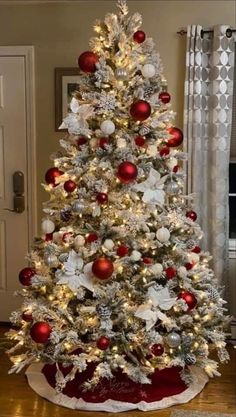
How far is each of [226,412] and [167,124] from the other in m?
1.64

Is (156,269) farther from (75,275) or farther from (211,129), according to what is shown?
(211,129)

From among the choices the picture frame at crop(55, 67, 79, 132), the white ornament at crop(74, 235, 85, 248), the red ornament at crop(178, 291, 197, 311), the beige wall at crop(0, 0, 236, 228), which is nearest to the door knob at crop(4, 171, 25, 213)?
the beige wall at crop(0, 0, 236, 228)

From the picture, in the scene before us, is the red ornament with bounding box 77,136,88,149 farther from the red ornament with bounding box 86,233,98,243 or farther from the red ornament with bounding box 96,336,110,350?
the red ornament with bounding box 96,336,110,350

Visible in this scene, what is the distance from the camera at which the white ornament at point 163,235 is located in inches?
117

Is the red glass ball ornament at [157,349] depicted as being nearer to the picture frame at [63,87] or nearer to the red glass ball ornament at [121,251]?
the red glass ball ornament at [121,251]

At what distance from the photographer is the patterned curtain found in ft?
12.2

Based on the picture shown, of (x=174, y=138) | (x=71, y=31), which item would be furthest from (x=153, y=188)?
(x=71, y=31)

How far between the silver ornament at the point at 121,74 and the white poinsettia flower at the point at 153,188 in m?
0.53

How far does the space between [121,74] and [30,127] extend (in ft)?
4.32

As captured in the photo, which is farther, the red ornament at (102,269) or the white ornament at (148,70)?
the white ornament at (148,70)

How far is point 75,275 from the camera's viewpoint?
296cm

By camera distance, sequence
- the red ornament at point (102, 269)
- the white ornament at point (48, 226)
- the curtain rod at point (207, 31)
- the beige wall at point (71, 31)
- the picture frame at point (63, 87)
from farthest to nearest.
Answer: the picture frame at point (63, 87) → the beige wall at point (71, 31) → the curtain rod at point (207, 31) → the white ornament at point (48, 226) → the red ornament at point (102, 269)

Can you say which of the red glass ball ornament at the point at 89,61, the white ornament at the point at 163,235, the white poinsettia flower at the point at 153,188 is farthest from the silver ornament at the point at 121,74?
the white ornament at the point at 163,235

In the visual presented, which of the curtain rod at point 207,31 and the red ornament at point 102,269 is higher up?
the curtain rod at point 207,31
